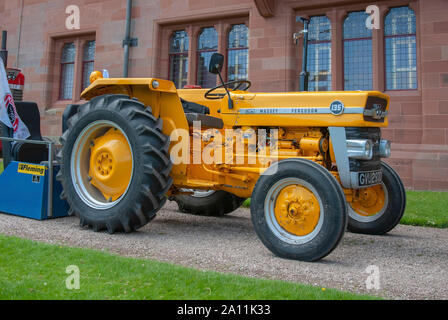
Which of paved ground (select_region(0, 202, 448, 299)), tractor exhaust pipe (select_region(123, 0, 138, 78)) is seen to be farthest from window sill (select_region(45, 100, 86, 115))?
paved ground (select_region(0, 202, 448, 299))

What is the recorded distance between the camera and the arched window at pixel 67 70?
1488 cm

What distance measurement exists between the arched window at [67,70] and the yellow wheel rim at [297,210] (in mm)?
13104

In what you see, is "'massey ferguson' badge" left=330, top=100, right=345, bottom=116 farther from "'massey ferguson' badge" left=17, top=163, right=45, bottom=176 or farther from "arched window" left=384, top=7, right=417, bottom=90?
"arched window" left=384, top=7, right=417, bottom=90

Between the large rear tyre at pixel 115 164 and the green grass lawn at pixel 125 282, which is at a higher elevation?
the large rear tyre at pixel 115 164

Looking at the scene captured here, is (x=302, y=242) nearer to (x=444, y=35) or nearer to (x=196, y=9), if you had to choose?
(x=444, y=35)

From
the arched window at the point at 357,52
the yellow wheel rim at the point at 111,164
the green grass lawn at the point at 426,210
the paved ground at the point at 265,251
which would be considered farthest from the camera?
the arched window at the point at 357,52

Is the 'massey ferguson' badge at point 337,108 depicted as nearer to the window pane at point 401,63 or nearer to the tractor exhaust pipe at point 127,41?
the window pane at point 401,63

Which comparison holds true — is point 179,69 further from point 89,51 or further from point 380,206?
point 380,206

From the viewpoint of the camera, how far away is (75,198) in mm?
4441

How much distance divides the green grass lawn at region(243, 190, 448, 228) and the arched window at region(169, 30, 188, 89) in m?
6.66

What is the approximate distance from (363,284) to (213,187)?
6.60ft

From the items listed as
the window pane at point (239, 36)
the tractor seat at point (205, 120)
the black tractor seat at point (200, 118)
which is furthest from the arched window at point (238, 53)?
the tractor seat at point (205, 120)

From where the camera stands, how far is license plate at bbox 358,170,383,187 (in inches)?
146

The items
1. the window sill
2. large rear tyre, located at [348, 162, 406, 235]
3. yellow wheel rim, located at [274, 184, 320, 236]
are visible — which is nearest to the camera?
yellow wheel rim, located at [274, 184, 320, 236]
